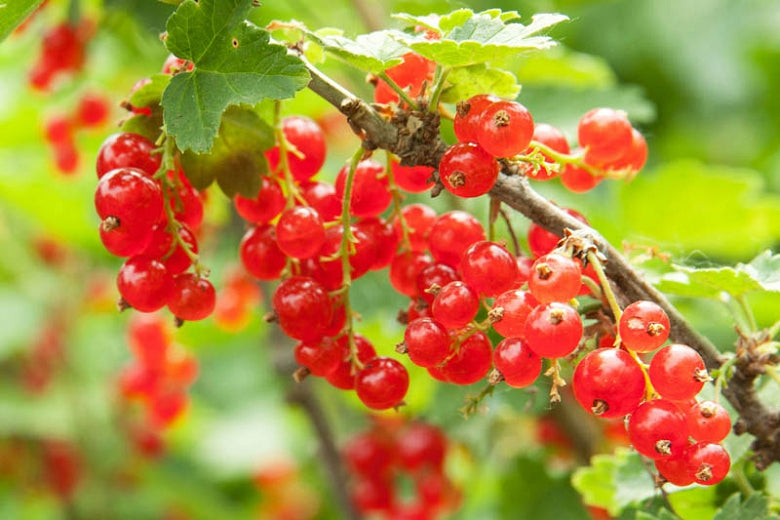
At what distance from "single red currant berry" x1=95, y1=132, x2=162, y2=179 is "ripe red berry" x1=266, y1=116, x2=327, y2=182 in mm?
208

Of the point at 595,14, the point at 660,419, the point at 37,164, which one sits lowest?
the point at 37,164

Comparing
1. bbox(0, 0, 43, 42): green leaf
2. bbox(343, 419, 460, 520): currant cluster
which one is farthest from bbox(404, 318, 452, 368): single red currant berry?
bbox(343, 419, 460, 520): currant cluster

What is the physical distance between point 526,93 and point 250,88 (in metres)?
1.49

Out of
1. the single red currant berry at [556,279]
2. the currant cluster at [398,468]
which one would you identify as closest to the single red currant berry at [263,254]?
the single red currant berry at [556,279]

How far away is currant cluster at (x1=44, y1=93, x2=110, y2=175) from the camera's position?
278cm

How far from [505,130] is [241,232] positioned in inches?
74.2

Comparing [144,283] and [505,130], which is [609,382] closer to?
[505,130]

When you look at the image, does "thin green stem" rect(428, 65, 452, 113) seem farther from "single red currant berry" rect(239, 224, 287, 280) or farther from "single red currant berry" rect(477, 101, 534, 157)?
"single red currant berry" rect(239, 224, 287, 280)

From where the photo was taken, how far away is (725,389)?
129 centimetres

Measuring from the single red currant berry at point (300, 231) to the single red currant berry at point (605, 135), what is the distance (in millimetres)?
448

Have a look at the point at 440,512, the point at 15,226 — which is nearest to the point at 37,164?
the point at 15,226

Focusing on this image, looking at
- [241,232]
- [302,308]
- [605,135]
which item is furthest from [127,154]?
[241,232]

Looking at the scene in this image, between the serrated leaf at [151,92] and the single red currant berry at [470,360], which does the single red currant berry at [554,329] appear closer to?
the single red currant berry at [470,360]

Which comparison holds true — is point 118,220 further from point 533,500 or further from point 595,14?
point 595,14
